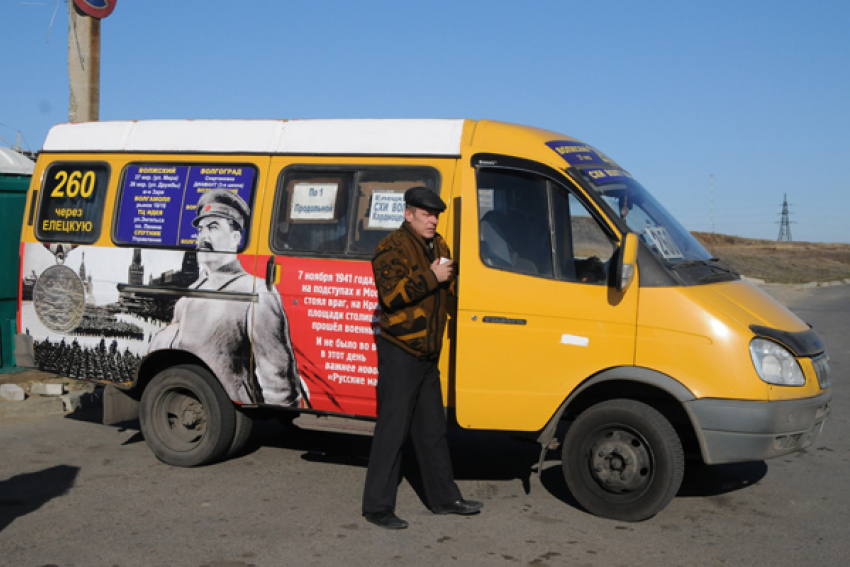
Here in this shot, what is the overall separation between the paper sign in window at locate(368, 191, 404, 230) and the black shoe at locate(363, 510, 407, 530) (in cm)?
188

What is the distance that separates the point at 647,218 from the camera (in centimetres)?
562

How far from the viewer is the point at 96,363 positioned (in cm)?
667

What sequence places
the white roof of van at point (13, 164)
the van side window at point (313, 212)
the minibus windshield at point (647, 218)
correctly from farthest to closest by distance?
the white roof of van at point (13, 164) → the van side window at point (313, 212) → the minibus windshield at point (647, 218)

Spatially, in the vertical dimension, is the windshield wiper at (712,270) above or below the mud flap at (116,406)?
above

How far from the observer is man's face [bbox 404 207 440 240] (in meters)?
5.09

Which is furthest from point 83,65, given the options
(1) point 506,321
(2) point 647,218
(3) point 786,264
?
(3) point 786,264

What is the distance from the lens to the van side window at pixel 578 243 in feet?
17.4

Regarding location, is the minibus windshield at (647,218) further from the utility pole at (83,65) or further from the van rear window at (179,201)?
the utility pole at (83,65)

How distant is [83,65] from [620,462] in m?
8.21

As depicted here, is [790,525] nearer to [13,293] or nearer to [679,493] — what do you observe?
[679,493]

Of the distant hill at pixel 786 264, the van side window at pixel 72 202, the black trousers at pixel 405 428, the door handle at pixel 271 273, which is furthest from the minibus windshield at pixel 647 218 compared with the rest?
the distant hill at pixel 786 264

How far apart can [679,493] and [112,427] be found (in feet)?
16.9

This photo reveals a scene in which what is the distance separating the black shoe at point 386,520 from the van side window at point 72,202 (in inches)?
128

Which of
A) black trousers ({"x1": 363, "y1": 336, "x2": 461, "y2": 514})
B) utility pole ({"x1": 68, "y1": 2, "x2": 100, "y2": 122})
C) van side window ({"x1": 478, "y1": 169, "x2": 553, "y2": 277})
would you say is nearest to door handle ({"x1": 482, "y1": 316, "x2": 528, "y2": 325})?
van side window ({"x1": 478, "y1": 169, "x2": 553, "y2": 277})
